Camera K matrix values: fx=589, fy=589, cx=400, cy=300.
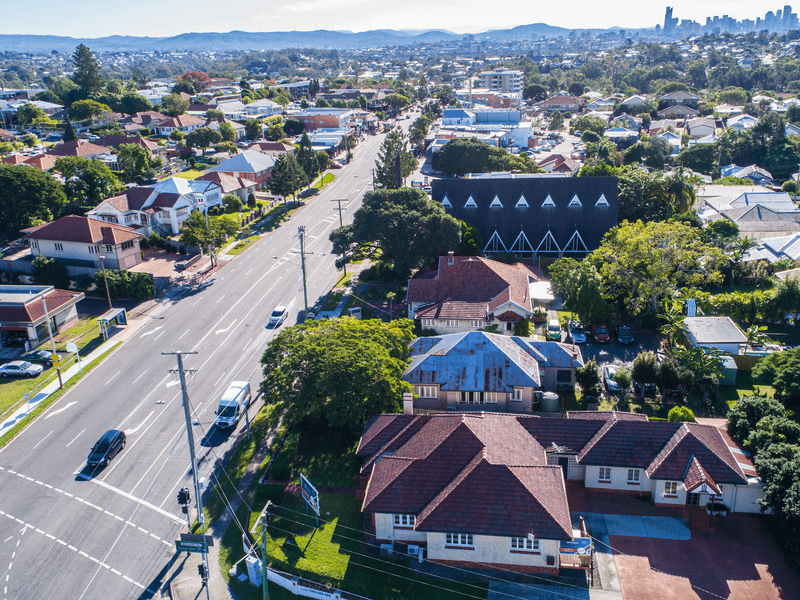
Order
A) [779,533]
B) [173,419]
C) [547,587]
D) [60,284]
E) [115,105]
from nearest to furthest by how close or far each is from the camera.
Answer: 1. [547,587]
2. [779,533]
3. [173,419]
4. [60,284]
5. [115,105]

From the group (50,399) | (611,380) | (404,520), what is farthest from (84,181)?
(611,380)

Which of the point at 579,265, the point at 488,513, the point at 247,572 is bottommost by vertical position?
the point at 247,572

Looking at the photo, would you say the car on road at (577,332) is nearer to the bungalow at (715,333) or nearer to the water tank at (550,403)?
the bungalow at (715,333)

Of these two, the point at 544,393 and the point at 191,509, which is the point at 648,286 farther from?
the point at 191,509

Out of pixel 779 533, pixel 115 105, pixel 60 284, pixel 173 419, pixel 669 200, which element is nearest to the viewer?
pixel 779 533

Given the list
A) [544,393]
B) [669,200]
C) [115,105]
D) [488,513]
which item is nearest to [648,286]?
[544,393]

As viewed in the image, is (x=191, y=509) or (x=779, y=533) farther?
(x=191, y=509)
